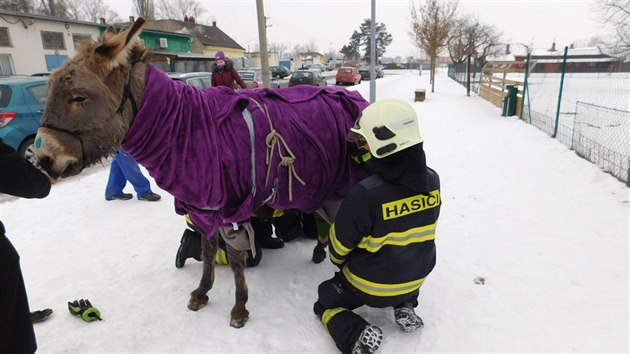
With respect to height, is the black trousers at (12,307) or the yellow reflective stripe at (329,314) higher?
the black trousers at (12,307)

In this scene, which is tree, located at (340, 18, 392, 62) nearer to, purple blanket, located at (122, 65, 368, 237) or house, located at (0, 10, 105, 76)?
house, located at (0, 10, 105, 76)

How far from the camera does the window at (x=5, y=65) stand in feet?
68.2

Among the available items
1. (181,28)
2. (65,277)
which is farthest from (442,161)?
(181,28)

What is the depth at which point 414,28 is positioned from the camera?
24.7 m

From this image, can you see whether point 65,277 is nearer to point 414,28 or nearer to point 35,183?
point 35,183

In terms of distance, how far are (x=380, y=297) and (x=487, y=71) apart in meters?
16.9

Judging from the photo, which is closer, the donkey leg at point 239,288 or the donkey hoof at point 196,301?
the donkey leg at point 239,288

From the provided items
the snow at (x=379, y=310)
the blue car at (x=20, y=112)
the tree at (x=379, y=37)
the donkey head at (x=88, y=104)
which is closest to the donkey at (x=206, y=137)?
the donkey head at (x=88, y=104)

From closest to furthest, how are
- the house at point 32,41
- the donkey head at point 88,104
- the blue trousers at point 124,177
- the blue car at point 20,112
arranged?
the donkey head at point 88,104 < the blue trousers at point 124,177 < the blue car at point 20,112 < the house at point 32,41

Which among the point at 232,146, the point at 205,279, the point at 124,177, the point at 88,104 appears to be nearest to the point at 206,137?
the point at 232,146

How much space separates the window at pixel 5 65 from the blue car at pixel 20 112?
18.6 metres

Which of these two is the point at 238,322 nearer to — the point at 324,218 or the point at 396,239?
the point at 324,218

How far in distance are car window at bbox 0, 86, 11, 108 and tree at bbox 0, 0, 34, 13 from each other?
30.4 metres

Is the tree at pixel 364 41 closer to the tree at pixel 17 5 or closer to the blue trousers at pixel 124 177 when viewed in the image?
the tree at pixel 17 5
